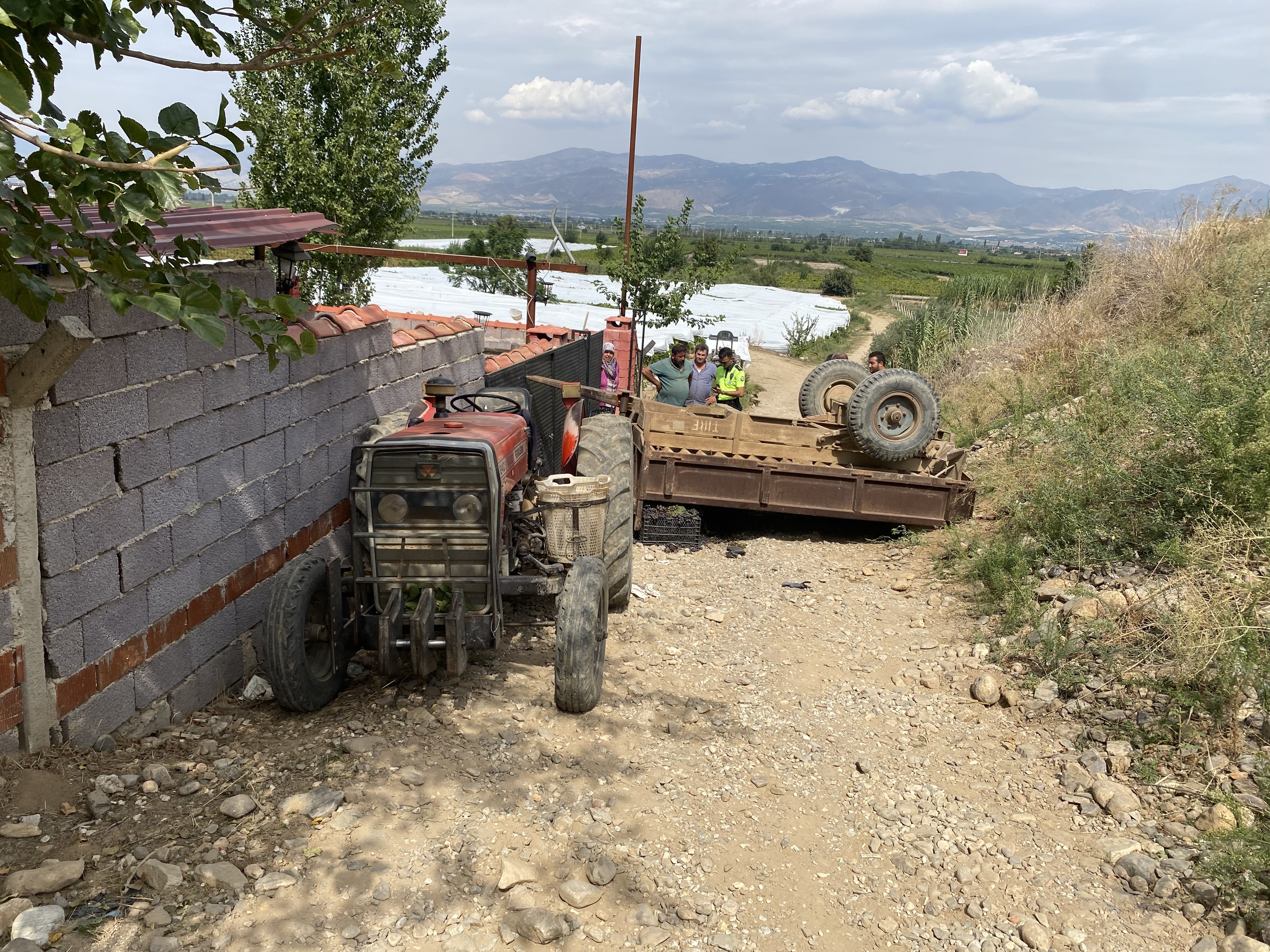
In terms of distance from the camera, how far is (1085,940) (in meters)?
3.29

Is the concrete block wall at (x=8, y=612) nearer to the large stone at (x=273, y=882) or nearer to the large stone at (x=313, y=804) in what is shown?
the large stone at (x=313, y=804)

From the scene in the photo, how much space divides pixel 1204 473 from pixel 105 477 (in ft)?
22.4

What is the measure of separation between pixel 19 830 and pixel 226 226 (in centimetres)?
332

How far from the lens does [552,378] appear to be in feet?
30.7

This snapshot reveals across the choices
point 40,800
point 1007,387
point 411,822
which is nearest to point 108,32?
point 40,800

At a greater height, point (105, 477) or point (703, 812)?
point (105, 477)

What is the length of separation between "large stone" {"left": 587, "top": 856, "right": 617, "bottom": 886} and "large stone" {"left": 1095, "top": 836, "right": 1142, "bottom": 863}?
2143 mm

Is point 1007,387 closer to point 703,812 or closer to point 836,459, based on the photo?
point 836,459

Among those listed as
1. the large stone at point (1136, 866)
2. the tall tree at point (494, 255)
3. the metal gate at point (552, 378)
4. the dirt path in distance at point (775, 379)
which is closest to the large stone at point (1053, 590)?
the large stone at point (1136, 866)

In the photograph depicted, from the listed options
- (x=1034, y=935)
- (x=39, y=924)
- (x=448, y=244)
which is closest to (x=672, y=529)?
(x=1034, y=935)

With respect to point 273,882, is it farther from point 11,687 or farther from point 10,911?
point 11,687

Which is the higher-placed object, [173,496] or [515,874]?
[173,496]

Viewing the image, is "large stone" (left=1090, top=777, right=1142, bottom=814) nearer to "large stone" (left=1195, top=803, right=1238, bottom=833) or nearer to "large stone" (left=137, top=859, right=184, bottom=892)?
"large stone" (left=1195, top=803, right=1238, bottom=833)

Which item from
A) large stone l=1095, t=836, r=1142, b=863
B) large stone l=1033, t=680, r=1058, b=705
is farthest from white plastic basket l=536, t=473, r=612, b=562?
large stone l=1095, t=836, r=1142, b=863
